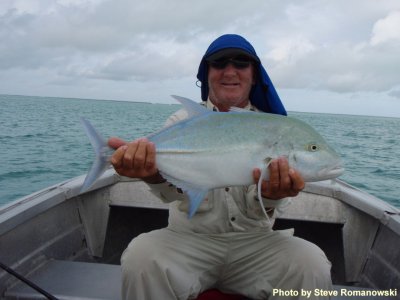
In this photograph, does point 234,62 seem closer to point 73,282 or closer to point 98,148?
point 98,148

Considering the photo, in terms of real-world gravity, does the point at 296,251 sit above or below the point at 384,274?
above

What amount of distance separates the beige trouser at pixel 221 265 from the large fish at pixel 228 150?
0.52 m

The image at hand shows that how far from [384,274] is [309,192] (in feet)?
4.62

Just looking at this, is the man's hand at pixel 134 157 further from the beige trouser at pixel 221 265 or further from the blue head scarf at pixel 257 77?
the blue head scarf at pixel 257 77

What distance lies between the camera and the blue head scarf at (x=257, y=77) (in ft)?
11.9

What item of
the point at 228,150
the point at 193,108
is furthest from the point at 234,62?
the point at 228,150

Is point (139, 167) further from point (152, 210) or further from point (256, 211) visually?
point (152, 210)

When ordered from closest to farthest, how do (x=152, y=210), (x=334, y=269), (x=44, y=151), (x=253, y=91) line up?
(x=253, y=91)
(x=334, y=269)
(x=152, y=210)
(x=44, y=151)

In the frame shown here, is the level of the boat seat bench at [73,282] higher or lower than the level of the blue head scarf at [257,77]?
lower

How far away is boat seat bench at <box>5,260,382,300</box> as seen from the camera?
3355mm

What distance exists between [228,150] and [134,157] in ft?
2.26

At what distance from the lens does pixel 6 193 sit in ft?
37.7

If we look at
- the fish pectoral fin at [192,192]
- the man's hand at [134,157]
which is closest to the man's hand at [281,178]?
the fish pectoral fin at [192,192]

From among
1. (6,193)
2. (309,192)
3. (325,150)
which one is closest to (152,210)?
(309,192)
